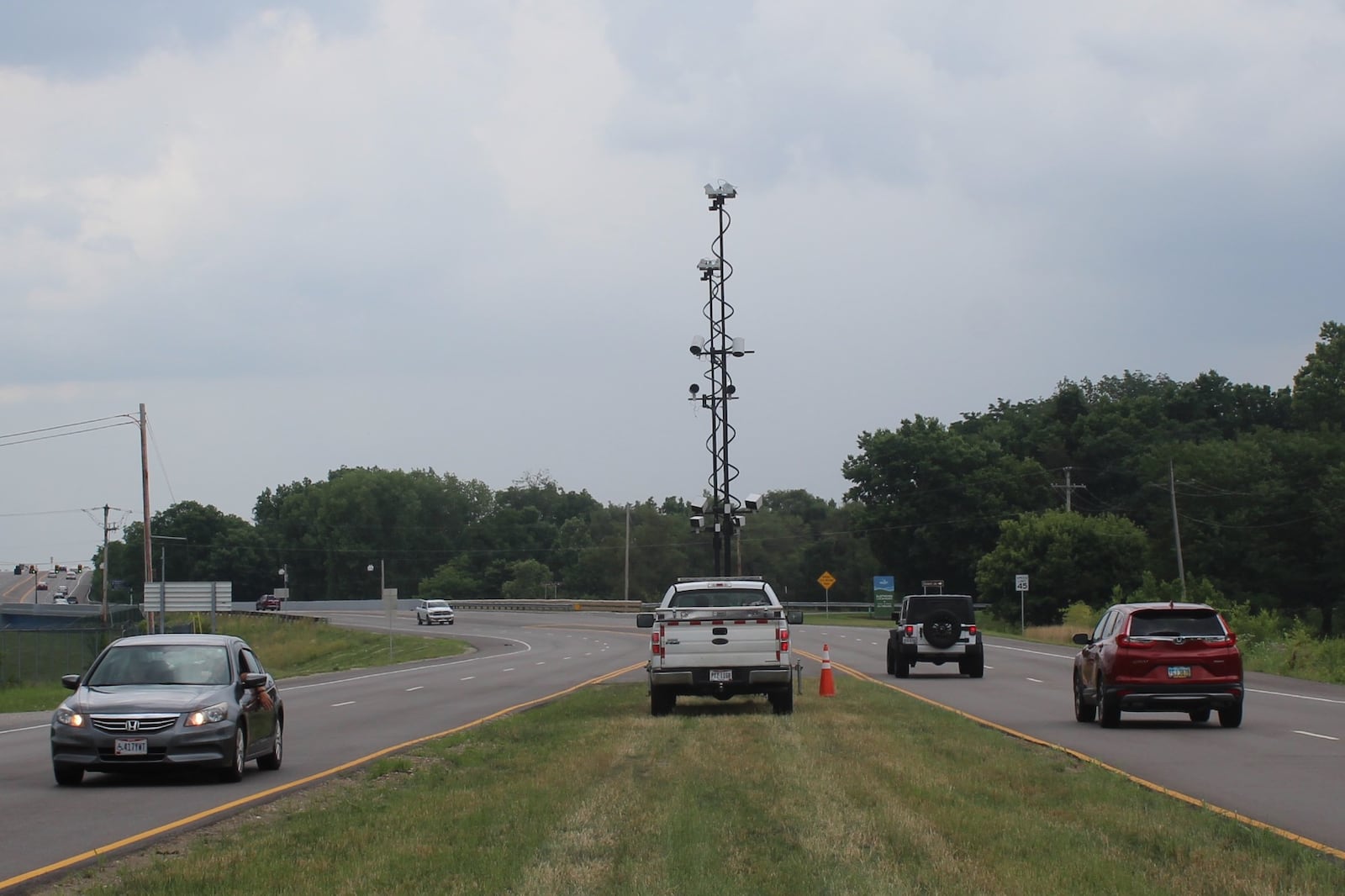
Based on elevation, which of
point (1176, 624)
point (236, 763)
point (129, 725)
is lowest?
point (236, 763)

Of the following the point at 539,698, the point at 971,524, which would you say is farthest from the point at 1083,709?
the point at 971,524

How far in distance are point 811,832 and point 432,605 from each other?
9268 cm

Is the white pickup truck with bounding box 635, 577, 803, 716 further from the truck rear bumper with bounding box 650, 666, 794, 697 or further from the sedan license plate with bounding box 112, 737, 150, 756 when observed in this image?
the sedan license plate with bounding box 112, 737, 150, 756

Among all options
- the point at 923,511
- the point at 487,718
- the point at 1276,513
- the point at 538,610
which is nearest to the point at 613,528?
the point at 538,610

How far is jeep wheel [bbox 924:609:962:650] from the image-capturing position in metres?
35.2

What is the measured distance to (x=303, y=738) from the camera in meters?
20.8

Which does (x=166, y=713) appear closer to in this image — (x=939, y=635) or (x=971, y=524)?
(x=939, y=635)

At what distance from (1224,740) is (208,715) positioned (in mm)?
12465

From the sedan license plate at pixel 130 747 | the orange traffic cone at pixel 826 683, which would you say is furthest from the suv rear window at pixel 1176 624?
the sedan license plate at pixel 130 747

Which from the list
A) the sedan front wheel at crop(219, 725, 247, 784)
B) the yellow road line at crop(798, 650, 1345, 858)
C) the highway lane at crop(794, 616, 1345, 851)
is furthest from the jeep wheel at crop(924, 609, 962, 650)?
the sedan front wheel at crop(219, 725, 247, 784)

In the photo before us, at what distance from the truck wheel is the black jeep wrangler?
1369cm

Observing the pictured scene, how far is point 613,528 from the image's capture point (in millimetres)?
163625

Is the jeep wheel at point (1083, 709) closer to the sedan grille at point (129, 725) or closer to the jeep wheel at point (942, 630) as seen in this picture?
the jeep wheel at point (942, 630)

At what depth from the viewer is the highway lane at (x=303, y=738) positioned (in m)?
11.7
